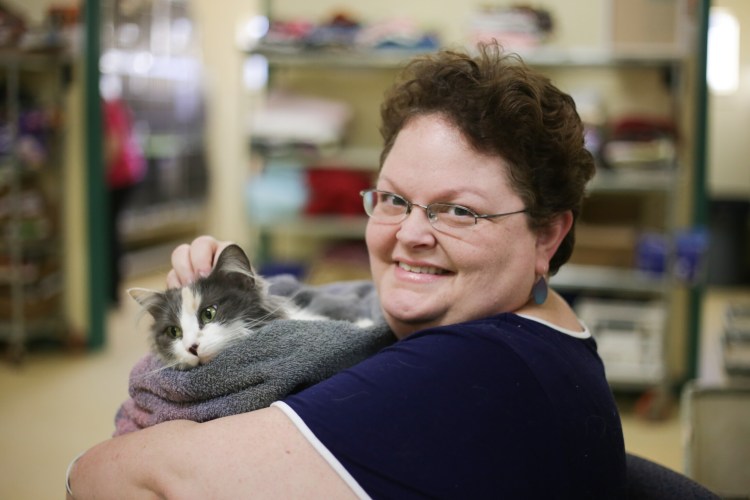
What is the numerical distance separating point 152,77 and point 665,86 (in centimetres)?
482

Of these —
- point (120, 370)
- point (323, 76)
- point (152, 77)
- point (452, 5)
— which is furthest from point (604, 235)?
point (152, 77)

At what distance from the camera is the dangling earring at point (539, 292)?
4.55 feet

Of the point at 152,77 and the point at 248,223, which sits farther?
the point at 152,77

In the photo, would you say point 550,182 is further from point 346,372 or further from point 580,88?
point 580,88

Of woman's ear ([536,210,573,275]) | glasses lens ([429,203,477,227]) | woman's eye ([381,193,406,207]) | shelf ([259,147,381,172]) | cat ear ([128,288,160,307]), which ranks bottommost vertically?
cat ear ([128,288,160,307])

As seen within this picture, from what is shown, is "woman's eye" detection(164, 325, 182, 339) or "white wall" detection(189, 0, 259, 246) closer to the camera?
"woman's eye" detection(164, 325, 182, 339)

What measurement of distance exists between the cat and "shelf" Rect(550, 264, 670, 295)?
9.87ft

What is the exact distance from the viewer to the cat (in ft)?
4.26

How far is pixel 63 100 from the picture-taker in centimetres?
503

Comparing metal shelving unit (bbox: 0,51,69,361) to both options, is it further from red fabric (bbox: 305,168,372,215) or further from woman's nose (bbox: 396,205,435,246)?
woman's nose (bbox: 396,205,435,246)

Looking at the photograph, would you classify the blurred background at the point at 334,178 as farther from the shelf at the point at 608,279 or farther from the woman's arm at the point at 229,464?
the woman's arm at the point at 229,464

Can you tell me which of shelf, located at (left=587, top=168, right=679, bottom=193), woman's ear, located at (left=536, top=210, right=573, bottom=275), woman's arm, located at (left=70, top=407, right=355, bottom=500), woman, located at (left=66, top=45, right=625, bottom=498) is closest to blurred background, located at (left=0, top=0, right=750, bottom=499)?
shelf, located at (left=587, top=168, right=679, bottom=193)

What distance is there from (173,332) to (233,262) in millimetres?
145

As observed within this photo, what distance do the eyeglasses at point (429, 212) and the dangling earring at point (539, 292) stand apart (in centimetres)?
14
